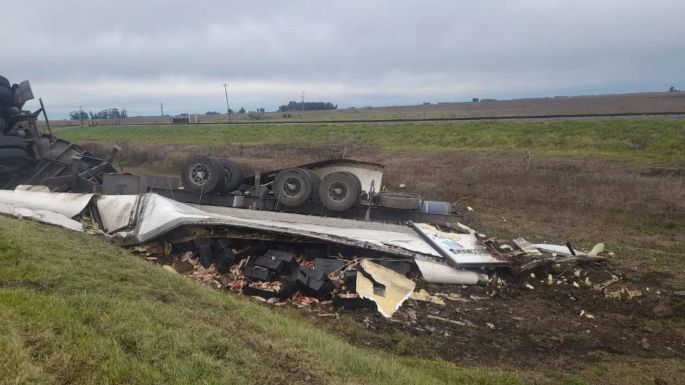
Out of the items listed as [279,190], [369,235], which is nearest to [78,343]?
[369,235]

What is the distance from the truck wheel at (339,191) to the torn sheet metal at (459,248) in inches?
43.9

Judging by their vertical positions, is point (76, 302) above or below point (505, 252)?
above

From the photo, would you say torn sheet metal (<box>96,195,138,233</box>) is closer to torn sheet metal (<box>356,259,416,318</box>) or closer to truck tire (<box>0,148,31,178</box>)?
truck tire (<box>0,148,31,178</box>)

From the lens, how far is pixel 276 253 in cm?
730

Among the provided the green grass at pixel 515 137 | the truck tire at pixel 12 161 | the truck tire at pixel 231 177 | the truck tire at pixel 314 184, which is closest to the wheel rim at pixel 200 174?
the truck tire at pixel 231 177

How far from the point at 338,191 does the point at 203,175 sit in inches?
95.6

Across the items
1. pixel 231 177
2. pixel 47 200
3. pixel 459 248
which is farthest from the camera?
pixel 231 177

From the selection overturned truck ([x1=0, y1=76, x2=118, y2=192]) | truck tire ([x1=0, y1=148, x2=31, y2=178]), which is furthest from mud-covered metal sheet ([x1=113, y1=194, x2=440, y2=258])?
truck tire ([x1=0, y1=148, x2=31, y2=178])

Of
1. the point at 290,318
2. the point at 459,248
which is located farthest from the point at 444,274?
the point at 290,318

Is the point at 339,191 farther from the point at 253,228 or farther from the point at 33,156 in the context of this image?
the point at 33,156

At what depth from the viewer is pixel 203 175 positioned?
361 inches

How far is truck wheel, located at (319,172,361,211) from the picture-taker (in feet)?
28.6

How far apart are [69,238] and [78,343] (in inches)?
170

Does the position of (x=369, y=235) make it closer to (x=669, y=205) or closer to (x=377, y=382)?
(x=377, y=382)
